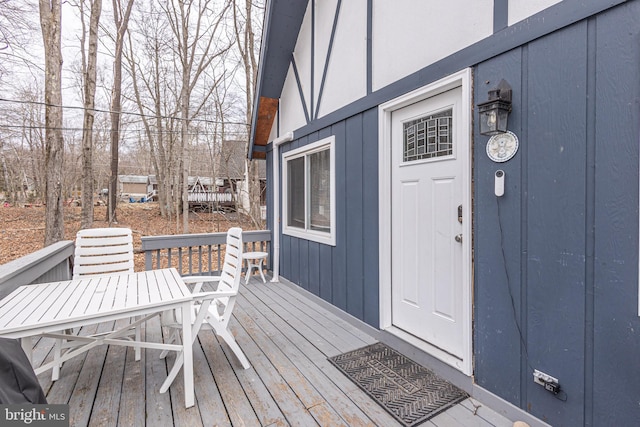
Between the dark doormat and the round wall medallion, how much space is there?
1576 mm

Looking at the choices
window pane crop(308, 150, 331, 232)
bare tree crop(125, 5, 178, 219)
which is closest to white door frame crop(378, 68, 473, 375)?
window pane crop(308, 150, 331, 232)

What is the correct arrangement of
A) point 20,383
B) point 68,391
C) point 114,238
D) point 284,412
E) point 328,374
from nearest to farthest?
point 20,383, point 284,412, point 68,391, point 328,374, point 114,238

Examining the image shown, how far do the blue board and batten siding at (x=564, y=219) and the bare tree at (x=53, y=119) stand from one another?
18.7 ft

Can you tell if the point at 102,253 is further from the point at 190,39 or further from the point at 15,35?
the point at 190,39

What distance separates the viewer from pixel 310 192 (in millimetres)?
4391

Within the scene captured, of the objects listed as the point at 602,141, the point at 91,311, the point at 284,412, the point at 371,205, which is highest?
the point at 602,141

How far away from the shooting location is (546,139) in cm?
172

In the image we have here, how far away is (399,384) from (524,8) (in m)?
2.48

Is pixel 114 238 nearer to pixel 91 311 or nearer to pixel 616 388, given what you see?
pixel 91 311

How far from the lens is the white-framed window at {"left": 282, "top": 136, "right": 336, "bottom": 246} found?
3795 millimetres

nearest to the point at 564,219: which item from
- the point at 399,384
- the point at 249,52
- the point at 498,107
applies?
the point at 498,107

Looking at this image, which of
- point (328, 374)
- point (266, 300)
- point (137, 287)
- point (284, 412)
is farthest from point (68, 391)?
point (266, 300)

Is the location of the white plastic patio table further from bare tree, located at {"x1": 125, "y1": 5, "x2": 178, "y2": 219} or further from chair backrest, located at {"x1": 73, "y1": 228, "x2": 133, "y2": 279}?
bare tree, located at {"x1": 125, "y1": 5, "x2": 178, "y2": 219}

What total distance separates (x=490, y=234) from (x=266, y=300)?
9.71ft
